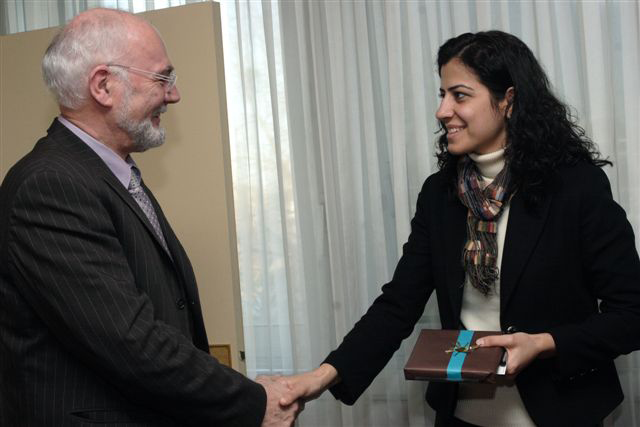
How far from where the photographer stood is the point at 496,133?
2066 mm

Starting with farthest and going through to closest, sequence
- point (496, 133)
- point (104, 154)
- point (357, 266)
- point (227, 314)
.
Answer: point (357, 266), point (227, 314), point (496, 133), point (104, 154)

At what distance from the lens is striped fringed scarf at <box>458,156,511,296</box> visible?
2010 mm

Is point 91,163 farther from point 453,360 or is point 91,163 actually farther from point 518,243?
point 518,243

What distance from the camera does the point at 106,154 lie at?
1733 millimetres

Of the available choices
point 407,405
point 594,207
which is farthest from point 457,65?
point 407,405

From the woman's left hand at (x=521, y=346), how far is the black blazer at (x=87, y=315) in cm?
62

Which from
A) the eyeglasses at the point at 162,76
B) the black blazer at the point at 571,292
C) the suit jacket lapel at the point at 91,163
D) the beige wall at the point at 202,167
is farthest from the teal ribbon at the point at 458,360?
the eyeglasses at the point at 162,76

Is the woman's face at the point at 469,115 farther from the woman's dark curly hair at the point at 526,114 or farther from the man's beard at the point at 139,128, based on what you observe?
the man's beard at the point at 139,128

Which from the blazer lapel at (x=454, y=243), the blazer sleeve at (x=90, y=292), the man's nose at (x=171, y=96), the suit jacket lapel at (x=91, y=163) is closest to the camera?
the blazer sleeve at (x=90, y=292)

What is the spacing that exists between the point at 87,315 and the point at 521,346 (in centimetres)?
103

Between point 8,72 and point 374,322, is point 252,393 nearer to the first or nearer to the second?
point 374,322

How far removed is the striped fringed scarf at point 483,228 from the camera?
6.59 ft

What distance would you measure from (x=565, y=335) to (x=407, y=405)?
3.24 ft

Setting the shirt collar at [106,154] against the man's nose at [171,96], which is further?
the man's nose at [171,96]
